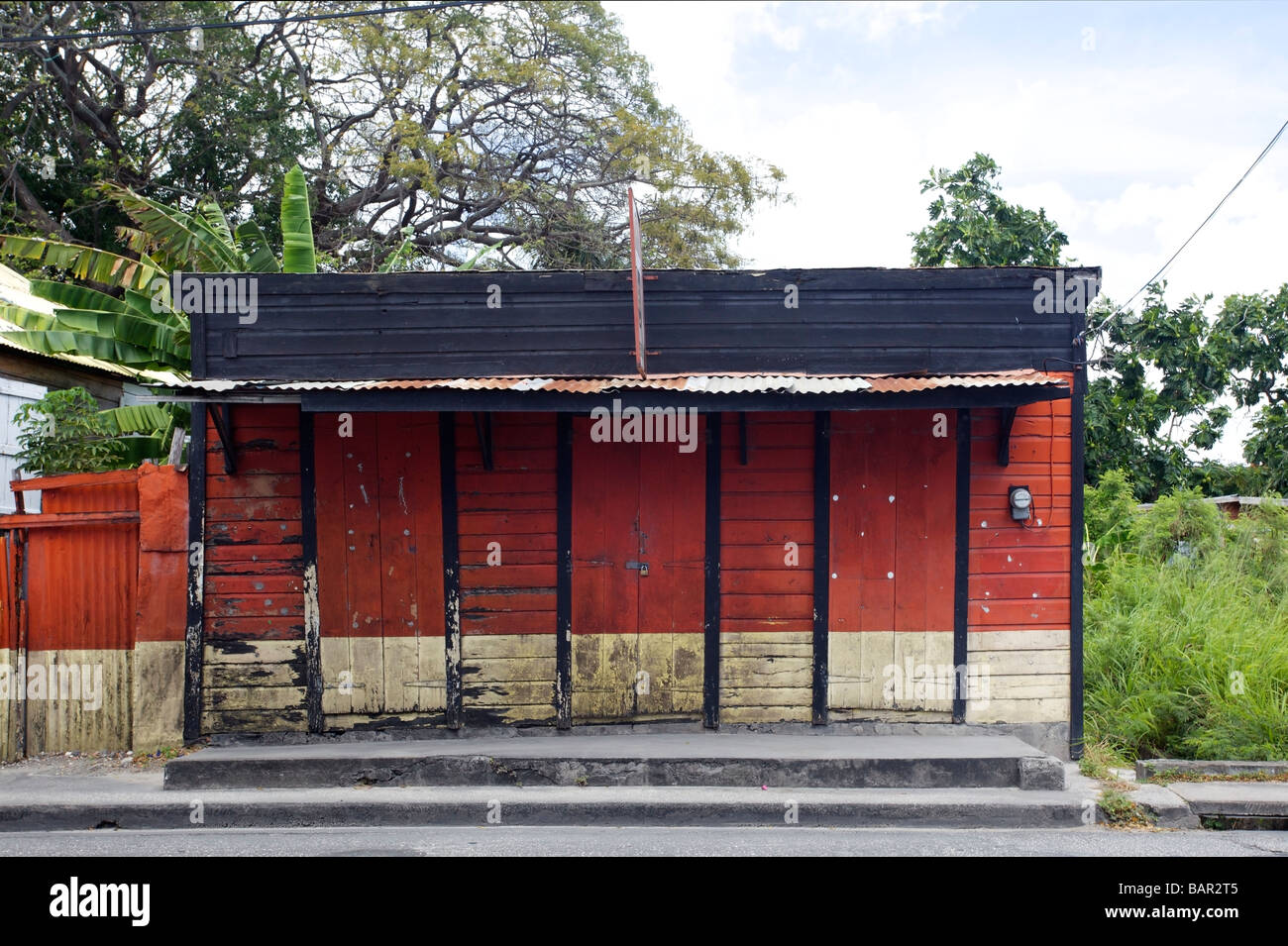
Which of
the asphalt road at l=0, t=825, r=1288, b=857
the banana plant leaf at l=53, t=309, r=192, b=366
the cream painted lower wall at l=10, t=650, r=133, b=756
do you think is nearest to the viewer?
the asphalt road at l=0, t=825, r=1288, b=857

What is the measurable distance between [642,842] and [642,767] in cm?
104

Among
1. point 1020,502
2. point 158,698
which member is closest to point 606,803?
point 158,698

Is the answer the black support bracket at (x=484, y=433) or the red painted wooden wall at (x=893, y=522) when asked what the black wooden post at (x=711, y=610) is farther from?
the black support bracket at (x=484, y=433)

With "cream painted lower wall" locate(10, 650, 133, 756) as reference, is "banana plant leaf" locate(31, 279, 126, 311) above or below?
above

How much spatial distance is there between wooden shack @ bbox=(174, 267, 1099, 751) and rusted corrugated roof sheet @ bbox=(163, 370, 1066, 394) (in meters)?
0.72

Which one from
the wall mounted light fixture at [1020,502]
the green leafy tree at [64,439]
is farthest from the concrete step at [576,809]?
the green leafy tree at [64,439]

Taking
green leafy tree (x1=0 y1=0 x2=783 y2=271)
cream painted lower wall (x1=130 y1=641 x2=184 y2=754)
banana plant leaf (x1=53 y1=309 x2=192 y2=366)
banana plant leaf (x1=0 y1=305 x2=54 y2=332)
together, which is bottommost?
cream painted lower wall (x1=130 y1=641 x2=184 y2=754)

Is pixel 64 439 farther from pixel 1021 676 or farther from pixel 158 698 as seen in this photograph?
pixel 1021 676

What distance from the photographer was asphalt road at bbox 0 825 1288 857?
6176mm

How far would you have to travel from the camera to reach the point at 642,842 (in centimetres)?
643

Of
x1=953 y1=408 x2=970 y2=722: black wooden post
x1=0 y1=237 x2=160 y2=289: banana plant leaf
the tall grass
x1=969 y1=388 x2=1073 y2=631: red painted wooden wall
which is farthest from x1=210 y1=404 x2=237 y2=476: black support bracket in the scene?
the tall grass

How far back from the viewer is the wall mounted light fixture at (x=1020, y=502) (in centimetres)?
827

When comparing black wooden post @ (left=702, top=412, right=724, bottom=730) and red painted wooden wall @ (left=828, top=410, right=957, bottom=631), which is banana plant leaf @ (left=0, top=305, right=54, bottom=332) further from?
red painted wooden wall @ (left=828, top=410, right=957, bottom=631)

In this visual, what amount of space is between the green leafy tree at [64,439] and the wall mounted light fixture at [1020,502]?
8446 mm
